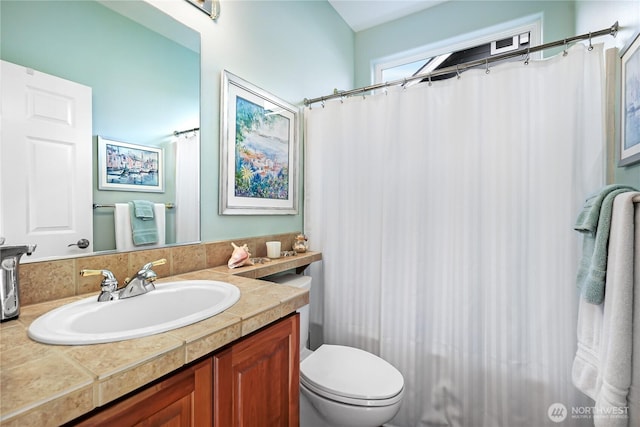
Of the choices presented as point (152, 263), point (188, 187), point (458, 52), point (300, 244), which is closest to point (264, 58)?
point (188, 187)

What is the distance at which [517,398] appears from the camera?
144 centimetres

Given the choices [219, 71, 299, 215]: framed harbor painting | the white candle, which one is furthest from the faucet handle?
the white candle

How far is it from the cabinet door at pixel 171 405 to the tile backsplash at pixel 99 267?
1.90ft

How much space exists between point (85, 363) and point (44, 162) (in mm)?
690

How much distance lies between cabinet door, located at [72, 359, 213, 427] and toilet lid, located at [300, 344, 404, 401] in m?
0.69

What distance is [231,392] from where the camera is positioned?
0.77 m

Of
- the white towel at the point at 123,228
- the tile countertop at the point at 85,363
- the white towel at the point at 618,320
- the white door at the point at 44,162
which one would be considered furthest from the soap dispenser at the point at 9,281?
the white towel at the point at 618,320

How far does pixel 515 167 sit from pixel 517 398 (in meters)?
1.16

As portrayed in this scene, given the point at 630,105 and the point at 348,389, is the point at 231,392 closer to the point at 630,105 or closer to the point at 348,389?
the point at 348,389

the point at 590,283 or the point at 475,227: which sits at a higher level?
the point at 475,227

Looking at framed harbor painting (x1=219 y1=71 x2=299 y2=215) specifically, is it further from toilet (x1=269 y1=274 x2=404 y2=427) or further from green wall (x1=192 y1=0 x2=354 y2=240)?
toilet (x1=269 y1=274 x2=404 y2=427)

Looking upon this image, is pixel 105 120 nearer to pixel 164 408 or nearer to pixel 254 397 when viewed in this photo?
pixel 164 408

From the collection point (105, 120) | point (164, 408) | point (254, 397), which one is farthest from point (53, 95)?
point (254, 397)

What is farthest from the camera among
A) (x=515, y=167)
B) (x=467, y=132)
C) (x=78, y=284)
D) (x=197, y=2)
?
(x=467, y=132)
